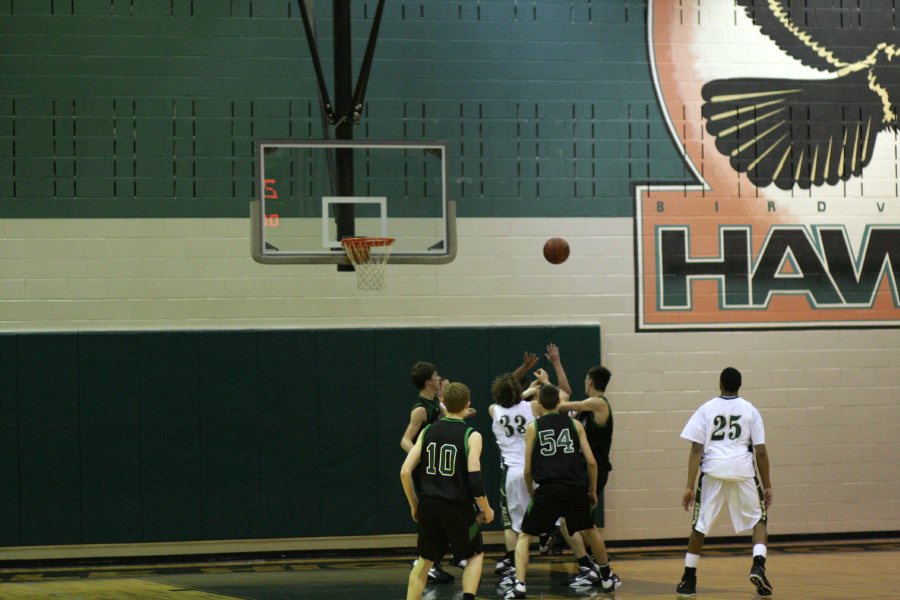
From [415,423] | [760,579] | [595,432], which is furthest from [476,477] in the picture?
[595,432]

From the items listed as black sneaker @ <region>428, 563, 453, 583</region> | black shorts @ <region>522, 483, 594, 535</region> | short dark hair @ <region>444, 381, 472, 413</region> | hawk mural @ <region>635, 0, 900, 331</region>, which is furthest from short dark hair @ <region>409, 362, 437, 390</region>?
hawk mural @ <region>635, 0, 900, 331</region>

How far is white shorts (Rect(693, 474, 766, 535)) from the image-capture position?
9.91m

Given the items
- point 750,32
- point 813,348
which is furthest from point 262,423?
point 750,32

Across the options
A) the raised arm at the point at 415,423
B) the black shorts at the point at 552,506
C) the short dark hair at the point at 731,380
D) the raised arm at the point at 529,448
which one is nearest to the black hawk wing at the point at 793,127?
the short dark hair at the point at 731,380

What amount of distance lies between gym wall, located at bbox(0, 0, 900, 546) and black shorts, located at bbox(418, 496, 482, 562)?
410 centimetres

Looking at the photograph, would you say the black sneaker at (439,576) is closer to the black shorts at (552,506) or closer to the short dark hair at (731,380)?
the black shorts at (552,506)

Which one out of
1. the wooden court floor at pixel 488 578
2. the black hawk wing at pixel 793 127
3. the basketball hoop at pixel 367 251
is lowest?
the wooden court floor at pixel 488 578

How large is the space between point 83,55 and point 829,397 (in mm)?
8894

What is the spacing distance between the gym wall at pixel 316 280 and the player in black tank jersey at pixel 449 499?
4092 mm

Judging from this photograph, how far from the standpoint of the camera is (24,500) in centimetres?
1207

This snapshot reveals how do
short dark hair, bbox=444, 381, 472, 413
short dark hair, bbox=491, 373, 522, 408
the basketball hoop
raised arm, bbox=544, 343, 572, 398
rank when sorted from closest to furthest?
short dark hair, bbox=444, 381, 472, 413 < short dark hair, bbox=491, 373, 522, 408 < the basketball hoop < raised arm, bbox=544, 343, 572, 398

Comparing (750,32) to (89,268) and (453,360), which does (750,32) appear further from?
(89,268)

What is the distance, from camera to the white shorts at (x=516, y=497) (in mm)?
10766

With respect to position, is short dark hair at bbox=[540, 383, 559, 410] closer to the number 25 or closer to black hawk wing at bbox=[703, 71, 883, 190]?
the number 25
